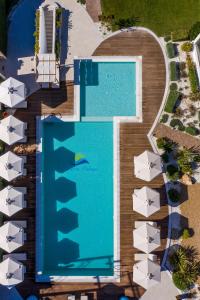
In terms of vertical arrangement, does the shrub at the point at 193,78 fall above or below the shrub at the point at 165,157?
above

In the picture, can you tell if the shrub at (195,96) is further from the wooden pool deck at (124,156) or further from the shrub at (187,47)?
the shrub at (187,47)

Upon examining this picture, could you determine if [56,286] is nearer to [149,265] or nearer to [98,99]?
[149,265]

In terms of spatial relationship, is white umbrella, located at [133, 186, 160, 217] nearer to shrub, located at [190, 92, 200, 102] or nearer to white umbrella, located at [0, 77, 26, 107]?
shrub, located at [190, 92, 200, 102]

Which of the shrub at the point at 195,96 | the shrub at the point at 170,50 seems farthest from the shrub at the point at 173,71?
the shrub at the point at 195,96

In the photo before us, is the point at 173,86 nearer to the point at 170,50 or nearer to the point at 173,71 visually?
the point at 173,71

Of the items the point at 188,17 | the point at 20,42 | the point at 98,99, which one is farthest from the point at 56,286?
the point at 188,17

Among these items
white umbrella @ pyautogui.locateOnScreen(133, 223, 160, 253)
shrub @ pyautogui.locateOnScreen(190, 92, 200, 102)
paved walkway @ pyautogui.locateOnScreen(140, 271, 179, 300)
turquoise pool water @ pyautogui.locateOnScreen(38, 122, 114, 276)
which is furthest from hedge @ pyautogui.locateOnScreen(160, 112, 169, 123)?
paved walkway @ pyautogui.locateOnScreen(140, 271, 179, 300)
